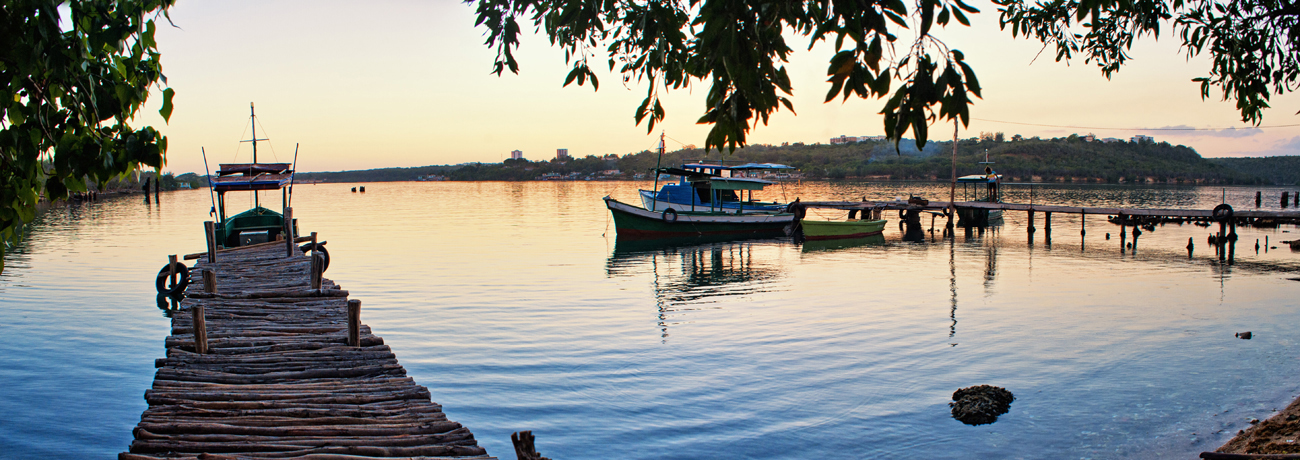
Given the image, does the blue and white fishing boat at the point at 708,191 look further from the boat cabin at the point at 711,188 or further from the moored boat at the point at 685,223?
the moored boat at the point at 685,223

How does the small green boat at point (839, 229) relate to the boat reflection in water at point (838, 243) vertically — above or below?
above

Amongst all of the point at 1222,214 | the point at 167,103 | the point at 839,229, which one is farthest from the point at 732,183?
the point at 167,103

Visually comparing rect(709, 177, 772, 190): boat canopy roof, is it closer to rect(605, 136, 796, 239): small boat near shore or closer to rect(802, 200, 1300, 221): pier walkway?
rect(605, 136, 796, 239): small boat near shore

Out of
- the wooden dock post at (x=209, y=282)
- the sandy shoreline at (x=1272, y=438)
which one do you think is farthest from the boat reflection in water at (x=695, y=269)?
the sandy shoreline at (x=1272, y=438)

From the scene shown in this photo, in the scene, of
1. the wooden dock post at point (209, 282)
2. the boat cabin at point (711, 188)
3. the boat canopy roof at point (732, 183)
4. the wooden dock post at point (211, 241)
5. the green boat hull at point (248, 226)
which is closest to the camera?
the wooden dock post at point (209, 282)

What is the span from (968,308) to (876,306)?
2244 millimetres

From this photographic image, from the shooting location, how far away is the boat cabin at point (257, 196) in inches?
820

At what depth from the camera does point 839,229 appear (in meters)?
39.9

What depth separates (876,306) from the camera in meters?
19.1

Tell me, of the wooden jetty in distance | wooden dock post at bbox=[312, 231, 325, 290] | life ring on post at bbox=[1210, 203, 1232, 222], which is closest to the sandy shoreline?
wooden dock post at bbox=[312, 231, 325, 290]

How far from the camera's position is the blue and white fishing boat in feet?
130

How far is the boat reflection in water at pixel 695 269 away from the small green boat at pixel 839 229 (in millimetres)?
1432

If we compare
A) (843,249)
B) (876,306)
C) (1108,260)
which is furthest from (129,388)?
(1108,260)

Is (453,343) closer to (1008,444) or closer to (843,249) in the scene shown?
(1008,444)
